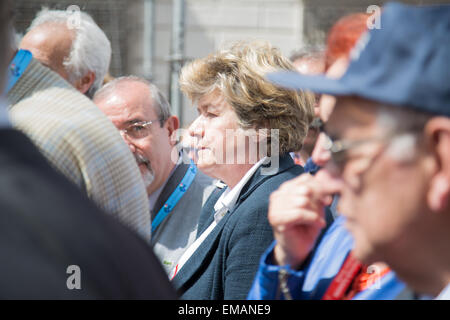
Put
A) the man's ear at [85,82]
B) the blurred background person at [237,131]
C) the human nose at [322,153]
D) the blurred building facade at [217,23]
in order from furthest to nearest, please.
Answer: the blurred building facade at [217,23]
the man's ear at [85,82]
the blurred background person at [237,131]
the human nose at [322,153]

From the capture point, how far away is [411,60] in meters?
1.18

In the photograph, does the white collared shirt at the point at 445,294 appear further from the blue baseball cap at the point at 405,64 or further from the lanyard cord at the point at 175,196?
the lanyard cord at the point at 175,196

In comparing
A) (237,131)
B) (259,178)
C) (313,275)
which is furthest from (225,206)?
(313,275)

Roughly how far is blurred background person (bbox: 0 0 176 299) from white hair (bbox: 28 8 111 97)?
2197 mm

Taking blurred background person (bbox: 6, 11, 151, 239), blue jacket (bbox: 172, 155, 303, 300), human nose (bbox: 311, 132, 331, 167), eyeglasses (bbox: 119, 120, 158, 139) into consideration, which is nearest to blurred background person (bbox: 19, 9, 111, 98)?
eyeglasses (bbox: 119, 120, 158, 139)

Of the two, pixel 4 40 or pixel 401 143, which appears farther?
pixel 401 143

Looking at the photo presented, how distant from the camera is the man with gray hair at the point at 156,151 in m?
3.19

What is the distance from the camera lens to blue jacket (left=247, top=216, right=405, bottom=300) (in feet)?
5.22

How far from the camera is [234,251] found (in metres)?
2.16

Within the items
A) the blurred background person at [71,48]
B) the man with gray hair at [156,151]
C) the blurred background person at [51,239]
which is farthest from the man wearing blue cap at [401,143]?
the blurred background person at [71,48]

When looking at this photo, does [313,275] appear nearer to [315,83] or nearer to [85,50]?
[315,83]

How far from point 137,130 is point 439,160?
2.47 meters

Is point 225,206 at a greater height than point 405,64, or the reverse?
point 405,64

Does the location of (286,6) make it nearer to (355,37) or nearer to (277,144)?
(277,144)
